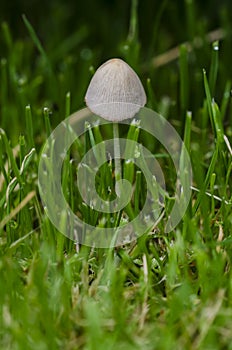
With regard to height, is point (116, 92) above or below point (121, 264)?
above

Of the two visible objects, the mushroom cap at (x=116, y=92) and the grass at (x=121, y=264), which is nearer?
the grass at (x=121, y=264)

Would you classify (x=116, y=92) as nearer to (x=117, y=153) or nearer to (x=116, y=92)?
(x=116, y=92)

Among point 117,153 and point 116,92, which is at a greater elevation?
point 116,92

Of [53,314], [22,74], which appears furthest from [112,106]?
[22,74]

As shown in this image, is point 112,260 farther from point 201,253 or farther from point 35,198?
point 35,198

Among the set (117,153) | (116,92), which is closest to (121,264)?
(117,153)

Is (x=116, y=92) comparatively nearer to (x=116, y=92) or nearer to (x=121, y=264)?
(x=116, y=92)

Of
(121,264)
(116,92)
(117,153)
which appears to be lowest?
(121,264)

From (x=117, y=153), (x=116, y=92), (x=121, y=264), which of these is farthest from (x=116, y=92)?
(x=121, y=264)
